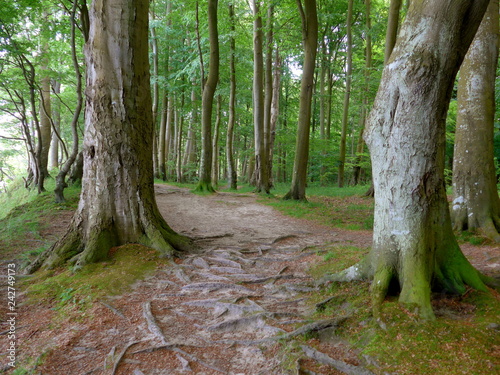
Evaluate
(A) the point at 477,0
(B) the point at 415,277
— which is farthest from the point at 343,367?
(A) the point at 477,0

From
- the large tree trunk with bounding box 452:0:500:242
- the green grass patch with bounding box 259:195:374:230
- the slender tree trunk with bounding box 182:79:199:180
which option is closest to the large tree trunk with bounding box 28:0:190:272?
the green grass patch with bounding box 259:195:374:230

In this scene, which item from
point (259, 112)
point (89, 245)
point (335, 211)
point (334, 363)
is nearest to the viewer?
point (334, 363)

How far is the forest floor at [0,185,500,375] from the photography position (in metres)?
2.62

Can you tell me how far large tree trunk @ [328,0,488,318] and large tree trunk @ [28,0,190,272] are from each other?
3.60 metres

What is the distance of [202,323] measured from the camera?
11.0ft

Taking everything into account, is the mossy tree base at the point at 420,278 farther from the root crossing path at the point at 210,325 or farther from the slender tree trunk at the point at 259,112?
the slender tree trunk at the point at 259,112

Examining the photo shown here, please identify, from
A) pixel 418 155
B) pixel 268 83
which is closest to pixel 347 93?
pixel 268 83

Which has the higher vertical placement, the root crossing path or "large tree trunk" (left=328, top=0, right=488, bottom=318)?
"large tree trunk" (left=328, top=0, right=488, bottom=318)

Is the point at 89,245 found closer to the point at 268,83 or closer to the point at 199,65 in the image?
the point at 268,83

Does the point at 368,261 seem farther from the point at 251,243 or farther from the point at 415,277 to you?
the point at 251,243

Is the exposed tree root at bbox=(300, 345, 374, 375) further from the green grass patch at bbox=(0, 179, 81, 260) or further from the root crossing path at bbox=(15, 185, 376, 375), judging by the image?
the green grass patch at bbox=(0, 179, 81, 260)

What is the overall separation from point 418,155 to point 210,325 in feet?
9.25

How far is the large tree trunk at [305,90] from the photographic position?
10.7 meters

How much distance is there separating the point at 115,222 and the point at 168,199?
680 cm
